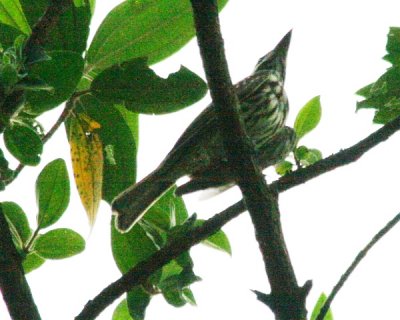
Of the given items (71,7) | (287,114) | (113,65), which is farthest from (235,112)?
(287,114)

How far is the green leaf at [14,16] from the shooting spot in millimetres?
2791

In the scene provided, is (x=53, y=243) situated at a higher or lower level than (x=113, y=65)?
lower

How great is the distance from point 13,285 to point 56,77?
0.66 metres

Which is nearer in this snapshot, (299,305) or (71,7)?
(299,305)

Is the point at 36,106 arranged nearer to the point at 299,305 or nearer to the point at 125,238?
the point at 125,238

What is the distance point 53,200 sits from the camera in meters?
2.86

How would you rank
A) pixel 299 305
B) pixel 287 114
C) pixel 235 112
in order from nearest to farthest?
pixel 299 305, pixel 235 112, pixel 287 114

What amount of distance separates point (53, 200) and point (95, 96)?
420mm

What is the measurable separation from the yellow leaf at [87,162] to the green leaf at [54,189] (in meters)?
0.05

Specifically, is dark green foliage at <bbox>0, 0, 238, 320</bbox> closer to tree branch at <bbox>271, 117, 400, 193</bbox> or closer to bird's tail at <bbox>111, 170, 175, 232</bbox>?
bird's tail at <bbox>111, 170, 175, 232</bbox>

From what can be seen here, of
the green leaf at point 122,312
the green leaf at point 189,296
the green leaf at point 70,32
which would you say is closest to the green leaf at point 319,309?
the green leaf at point 189,296

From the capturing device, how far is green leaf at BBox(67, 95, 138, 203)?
2.82 meters

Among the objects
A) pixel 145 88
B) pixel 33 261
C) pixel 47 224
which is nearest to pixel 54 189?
pixel 47 224

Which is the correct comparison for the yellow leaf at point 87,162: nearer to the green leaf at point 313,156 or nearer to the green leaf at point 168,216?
the green leaf at point 168,216
